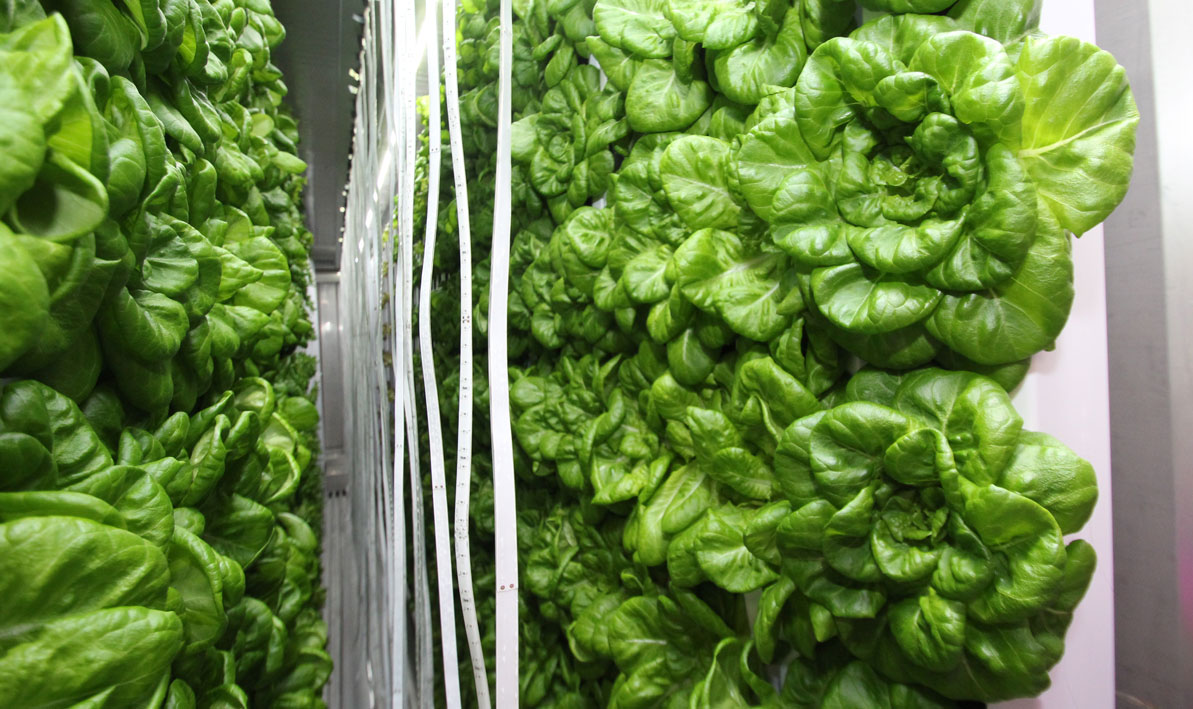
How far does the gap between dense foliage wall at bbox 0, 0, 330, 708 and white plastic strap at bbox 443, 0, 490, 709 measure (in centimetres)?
18

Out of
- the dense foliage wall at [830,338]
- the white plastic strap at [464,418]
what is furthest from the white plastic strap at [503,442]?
the dense foliage wall at [830,338]

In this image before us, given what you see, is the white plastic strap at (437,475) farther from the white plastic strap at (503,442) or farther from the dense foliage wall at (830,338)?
the dense foliage wall at (830,338)

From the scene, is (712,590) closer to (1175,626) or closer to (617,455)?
(617,455)

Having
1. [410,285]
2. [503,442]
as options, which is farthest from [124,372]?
[410,285]

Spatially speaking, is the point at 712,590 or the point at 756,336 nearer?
the point at 756,336

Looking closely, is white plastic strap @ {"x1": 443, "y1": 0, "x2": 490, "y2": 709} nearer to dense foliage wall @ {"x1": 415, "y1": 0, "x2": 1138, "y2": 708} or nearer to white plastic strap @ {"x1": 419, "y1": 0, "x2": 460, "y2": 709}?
white plastic strap @ {"x1": 419, "y1": 0, "x2": 460, "y2": 709}

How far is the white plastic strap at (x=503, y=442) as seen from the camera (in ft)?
1.88

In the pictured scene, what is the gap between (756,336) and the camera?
2.16 ft

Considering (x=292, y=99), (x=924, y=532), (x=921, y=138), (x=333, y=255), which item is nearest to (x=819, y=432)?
(x=924, y=532)

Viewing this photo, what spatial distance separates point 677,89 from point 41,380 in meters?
0.69

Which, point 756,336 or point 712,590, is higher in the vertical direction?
point 756,336

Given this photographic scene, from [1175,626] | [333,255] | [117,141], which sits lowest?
[1175,626]

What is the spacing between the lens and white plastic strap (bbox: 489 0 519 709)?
0.57 meters

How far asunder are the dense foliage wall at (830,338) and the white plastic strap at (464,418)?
0.21m
